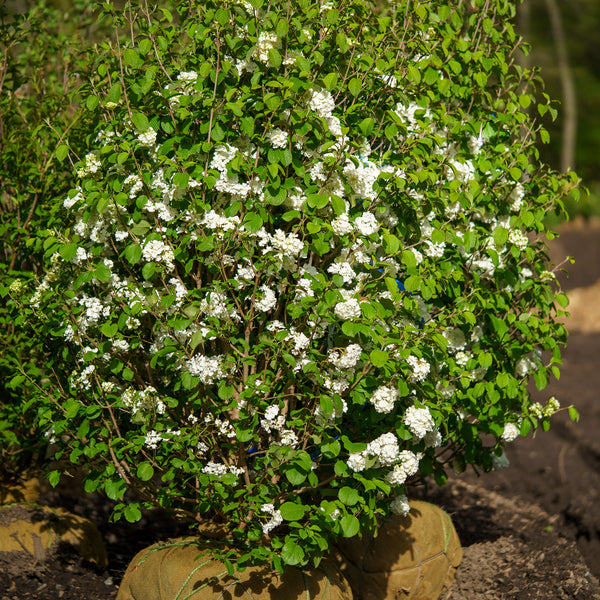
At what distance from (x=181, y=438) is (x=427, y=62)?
1.99m

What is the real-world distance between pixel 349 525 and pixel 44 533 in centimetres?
202

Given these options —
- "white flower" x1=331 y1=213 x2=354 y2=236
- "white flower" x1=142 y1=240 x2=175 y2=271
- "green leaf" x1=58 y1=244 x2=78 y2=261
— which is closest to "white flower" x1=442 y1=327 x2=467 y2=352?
"white flower" x1=331 y1=213 x2=354 y2=236

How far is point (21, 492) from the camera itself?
13.7ft

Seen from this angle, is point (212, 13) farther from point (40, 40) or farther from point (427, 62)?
point (40, 40)

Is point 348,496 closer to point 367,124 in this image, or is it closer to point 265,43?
point 367,124

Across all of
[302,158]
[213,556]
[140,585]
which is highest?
[302,158]

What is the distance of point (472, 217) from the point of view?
338 cm

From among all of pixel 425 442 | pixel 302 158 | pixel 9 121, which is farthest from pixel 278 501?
pixel 9 121

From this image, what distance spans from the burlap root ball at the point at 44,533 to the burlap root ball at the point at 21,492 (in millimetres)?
206

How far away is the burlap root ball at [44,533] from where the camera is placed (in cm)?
373

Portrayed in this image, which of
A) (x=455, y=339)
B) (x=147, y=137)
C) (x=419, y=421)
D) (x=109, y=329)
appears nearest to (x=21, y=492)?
(x=109, y=329)

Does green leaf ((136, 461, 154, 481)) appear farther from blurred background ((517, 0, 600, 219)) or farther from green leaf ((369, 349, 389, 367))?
blurred background ((517, 0, 600, 219))

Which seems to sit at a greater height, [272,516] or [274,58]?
[274,58]

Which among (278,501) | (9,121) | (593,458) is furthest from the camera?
(593,458)
